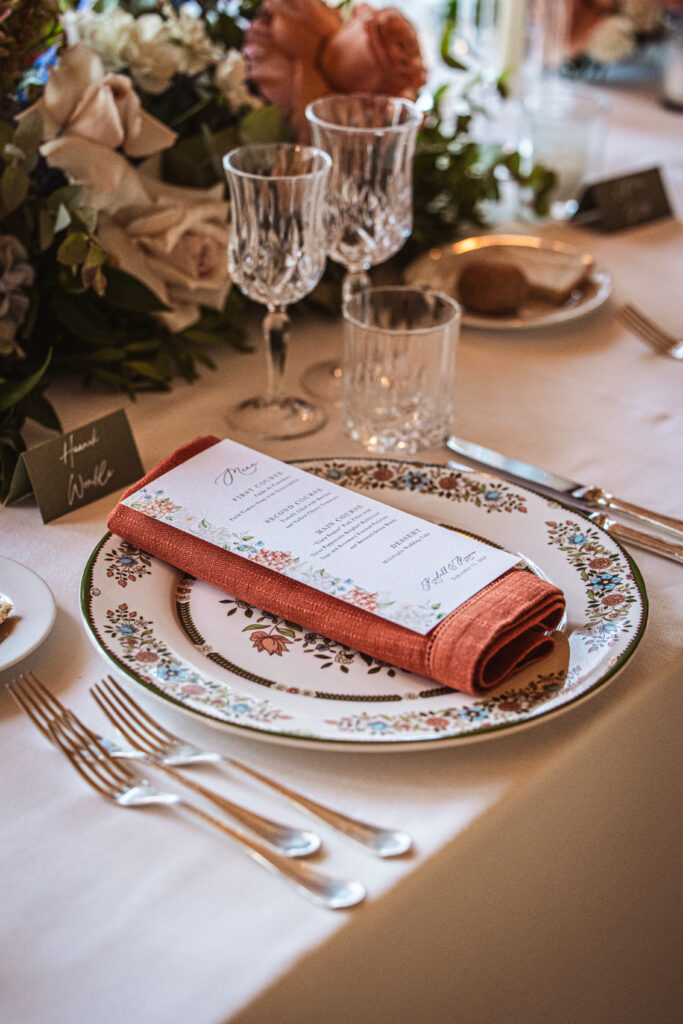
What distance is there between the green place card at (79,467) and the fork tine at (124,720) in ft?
0.82

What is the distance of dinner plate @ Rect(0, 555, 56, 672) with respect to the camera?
28.1 inches

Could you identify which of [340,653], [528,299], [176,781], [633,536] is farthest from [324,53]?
[176,781]

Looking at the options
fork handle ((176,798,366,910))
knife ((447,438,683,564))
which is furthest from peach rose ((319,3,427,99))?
fork handle ((176,798,366,910))

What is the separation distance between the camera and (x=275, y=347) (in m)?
1.06

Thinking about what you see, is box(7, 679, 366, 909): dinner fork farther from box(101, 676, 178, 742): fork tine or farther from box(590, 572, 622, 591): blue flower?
box(590, 572, 622, 591): blue flower

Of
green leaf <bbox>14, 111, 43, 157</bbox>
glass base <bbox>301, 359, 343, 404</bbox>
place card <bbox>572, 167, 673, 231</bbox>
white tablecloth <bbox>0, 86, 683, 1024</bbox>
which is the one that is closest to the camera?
white tablecloth <bbox>0, 86, 683, 1024</bbox>

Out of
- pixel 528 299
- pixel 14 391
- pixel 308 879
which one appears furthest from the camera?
pixel 528 299

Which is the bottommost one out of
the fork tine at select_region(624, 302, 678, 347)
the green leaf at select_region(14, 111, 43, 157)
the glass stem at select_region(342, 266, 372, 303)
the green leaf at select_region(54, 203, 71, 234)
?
the fork tine at select_region(624, 302, 678, 347)

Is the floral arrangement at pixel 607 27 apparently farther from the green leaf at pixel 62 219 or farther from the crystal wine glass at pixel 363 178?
the green leaf at pixel 62 219

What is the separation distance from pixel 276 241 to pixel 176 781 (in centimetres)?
54

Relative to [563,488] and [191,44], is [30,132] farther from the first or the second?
[563,488]

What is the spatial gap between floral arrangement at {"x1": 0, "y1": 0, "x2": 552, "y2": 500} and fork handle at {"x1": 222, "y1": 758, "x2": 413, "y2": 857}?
0.46 m

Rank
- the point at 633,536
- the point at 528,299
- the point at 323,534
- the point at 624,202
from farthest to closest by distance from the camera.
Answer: the point at 624,202 → the point at 528,299 → the point at 633,536 → the point at 323,534

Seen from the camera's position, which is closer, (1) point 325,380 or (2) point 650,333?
(1) point 325,380
